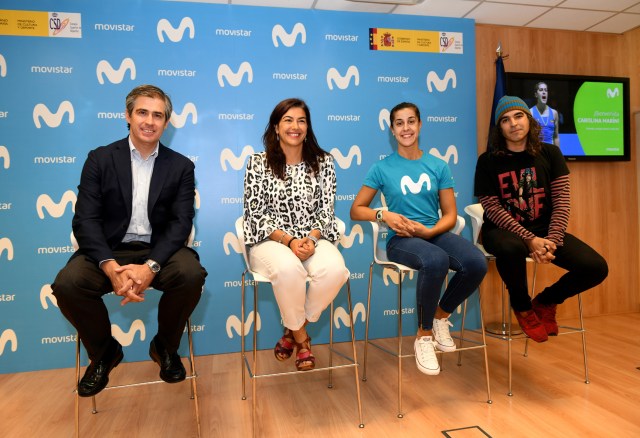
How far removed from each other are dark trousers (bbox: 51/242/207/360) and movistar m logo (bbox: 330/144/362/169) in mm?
1556

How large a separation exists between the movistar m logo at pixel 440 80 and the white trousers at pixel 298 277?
76.8 inches

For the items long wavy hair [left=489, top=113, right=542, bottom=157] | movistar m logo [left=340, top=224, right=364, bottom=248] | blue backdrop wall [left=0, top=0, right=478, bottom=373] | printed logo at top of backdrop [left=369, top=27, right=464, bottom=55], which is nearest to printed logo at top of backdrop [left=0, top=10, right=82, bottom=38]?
blue backdrop wall [left=0, top=0, right=478, bottom=373]

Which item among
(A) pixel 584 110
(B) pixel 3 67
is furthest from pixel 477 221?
(B) pixel 3 67

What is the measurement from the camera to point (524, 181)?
2.58 meters

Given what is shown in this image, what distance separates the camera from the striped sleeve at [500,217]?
7.97 ft

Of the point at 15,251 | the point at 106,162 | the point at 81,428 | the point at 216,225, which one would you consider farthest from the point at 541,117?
the point at 15,251

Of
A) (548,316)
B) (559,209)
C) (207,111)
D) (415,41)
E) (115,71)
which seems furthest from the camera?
(415,41)

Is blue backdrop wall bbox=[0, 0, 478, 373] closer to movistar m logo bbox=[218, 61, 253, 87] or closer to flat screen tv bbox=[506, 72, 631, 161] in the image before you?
movistar m logo bbox=[218, 61, 253, 87]

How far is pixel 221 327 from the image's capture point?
Answer: 3.07 meters

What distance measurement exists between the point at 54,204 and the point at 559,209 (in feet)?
10.5

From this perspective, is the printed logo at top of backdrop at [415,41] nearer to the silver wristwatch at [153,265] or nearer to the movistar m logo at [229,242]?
the movistar m logo at [229,242]

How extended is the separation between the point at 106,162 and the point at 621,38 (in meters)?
A: 4.39

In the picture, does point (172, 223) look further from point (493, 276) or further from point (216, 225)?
point (493, 276)

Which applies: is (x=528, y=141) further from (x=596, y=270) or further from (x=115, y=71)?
(x=115, y=71)
